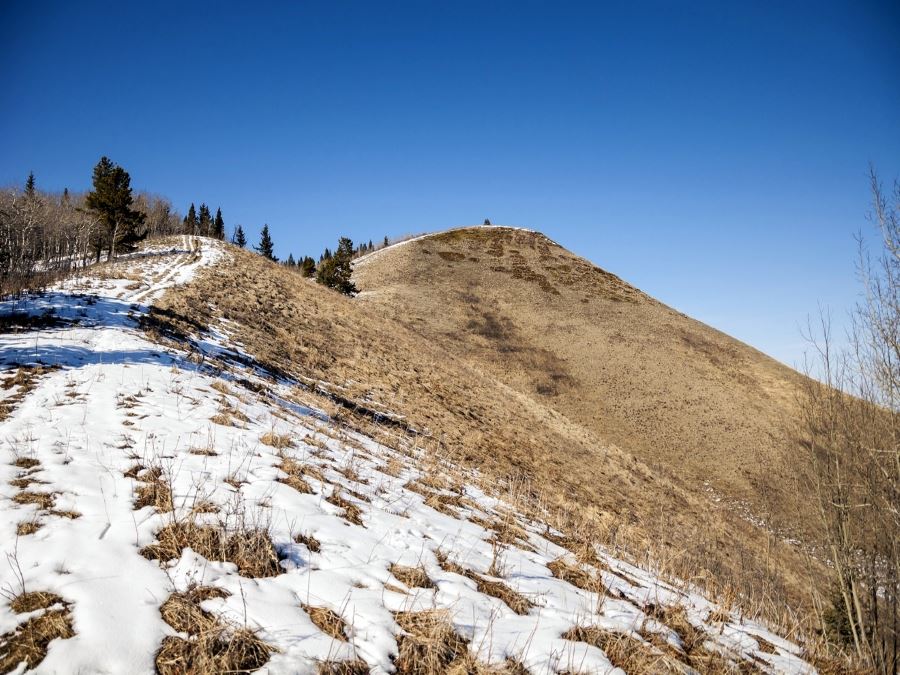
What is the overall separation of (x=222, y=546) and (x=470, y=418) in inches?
629

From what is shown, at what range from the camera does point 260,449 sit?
673cm

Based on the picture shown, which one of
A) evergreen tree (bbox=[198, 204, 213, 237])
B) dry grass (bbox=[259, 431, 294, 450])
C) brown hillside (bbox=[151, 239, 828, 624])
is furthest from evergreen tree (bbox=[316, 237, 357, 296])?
evergreen tree (bbox=[198, 204, 213, 237])

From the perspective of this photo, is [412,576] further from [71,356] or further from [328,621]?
[71,356]

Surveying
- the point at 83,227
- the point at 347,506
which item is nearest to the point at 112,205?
the point at 83,227

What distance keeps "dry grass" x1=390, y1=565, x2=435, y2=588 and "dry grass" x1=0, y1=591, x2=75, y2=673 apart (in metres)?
2.41

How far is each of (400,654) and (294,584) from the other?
1.14 meters

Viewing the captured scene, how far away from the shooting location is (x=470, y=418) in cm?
1945

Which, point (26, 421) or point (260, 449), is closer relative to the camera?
point (26, 421)

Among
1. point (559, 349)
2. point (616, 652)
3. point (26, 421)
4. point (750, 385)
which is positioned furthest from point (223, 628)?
point (750, 385)

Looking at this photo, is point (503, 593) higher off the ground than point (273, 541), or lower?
lower

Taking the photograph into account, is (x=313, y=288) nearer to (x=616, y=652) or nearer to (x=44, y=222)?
(x=616, y=652)

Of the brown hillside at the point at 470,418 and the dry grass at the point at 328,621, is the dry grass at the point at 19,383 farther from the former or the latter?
the dry grass at the point at 328,621

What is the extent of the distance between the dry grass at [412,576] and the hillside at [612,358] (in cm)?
2530

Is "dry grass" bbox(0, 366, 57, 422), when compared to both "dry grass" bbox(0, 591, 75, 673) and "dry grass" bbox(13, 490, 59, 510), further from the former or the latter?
"dry grass" bbox(0, 591, 75, 673)
